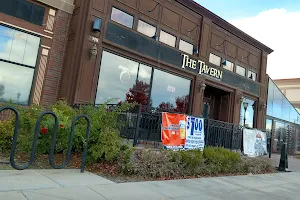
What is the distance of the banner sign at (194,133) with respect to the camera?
9.11 m

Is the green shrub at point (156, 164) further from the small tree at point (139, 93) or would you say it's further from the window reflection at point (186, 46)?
the window reflection at point (186, 46)

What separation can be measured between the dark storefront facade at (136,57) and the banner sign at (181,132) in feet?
6.84

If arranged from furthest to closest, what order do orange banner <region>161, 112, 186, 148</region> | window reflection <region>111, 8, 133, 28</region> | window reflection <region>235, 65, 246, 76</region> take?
window reflection <region>235, 65, 246, 76</region> → window reflection <region>111, 8, 133, 28</region> → orange banner <region>161, 112, 186, 148</region>

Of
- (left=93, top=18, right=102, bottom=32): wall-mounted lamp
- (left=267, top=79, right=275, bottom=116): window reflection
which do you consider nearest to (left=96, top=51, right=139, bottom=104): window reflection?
(left=93, top=18, right=102, bottom=32): wall-mounted lamp

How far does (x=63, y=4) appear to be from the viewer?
10891 mm

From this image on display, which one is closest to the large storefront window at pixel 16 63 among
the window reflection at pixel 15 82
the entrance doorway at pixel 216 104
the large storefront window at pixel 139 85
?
the window reflection at pixel 15 82

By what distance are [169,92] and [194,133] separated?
4637mm

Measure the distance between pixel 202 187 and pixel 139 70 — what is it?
22.7 ft

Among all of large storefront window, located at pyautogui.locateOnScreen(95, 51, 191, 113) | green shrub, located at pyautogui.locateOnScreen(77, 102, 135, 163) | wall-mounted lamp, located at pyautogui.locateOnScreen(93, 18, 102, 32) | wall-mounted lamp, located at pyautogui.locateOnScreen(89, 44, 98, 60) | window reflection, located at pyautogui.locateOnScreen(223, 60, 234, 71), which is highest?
window reflection, located at pyautogui.locateOnScreen(223, 60, 234, 71)

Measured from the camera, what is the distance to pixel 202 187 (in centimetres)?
655

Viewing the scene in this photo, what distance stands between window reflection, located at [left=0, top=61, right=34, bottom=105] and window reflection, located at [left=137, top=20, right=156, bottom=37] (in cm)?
486

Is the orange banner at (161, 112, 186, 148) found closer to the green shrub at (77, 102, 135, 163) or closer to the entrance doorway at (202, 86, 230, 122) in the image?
the green shrub at (77, 102, 135, 163)

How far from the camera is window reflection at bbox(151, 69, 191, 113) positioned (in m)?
13.1

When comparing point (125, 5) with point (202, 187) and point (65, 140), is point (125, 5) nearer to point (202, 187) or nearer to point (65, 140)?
point (65, 140)
